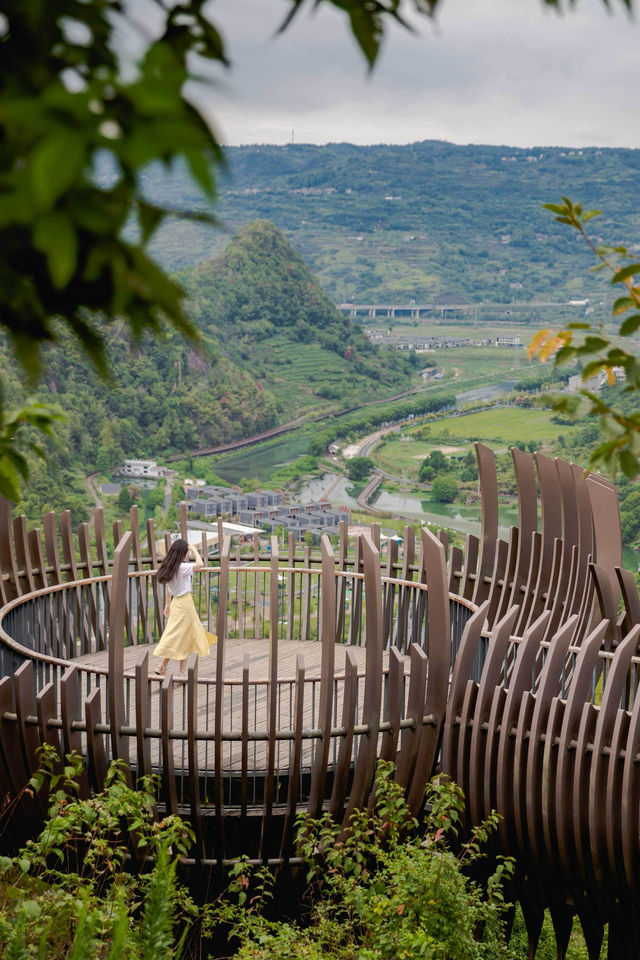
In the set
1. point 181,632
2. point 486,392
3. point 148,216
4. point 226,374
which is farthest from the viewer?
point 486,392

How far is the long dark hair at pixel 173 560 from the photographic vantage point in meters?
6.30

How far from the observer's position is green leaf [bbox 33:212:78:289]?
95 cm

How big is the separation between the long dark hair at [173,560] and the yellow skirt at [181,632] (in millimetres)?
177

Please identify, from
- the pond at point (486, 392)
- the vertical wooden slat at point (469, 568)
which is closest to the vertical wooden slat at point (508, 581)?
the vertical wooden slat at point (469, 568)

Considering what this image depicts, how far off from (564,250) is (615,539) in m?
38.0

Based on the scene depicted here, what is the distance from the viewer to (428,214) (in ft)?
143

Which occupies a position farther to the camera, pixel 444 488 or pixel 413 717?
pixel 444 488

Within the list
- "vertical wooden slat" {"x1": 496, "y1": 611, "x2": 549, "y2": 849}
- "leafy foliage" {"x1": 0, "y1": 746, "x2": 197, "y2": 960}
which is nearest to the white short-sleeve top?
"leafy foliage" {"x1": 0, "y1": 746, "x2": 197, "y2": 960}

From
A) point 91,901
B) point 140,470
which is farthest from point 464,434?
point 91,901

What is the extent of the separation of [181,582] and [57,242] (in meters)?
5.57

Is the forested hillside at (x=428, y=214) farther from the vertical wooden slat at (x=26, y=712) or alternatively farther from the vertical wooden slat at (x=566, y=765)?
the vertical wooden slat at (x=566, y=765)

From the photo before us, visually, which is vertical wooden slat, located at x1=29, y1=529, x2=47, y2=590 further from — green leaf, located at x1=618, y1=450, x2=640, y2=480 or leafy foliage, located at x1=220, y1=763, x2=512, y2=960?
green leaf, located at x1=618, y1=450, x2=640, y2=480

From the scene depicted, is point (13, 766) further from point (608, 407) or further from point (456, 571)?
point (608, 407)

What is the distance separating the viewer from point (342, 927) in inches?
157
